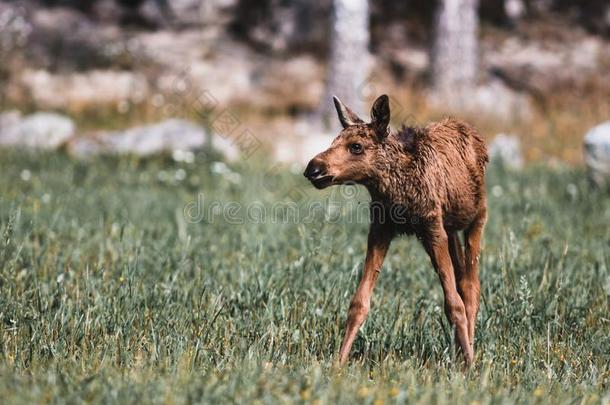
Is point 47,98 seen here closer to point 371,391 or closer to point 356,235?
point 356,235

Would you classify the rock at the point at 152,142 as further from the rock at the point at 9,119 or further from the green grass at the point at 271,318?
the green grass at the point at 271,318

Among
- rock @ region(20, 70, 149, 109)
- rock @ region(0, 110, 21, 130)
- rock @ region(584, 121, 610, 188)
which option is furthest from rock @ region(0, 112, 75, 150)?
rock @ region(584, 121, 610, 188)

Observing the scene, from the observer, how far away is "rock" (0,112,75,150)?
458 inches

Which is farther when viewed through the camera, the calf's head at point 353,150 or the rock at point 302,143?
the rock at point 302,143

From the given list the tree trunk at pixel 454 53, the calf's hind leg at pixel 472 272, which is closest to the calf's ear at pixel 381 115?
the calf's hind leg at pixel 472 272

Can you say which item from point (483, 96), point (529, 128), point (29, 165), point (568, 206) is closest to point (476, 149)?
point (568, 206)

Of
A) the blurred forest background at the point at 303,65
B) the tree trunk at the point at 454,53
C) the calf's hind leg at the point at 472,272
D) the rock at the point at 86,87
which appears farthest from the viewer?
the rock at the point at 86,87

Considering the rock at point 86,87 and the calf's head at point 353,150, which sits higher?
the rock at point 86,87

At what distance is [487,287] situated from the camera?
4.86m

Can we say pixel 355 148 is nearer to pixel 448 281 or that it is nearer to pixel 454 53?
pixel 448 281

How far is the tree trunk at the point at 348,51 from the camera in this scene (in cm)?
1288

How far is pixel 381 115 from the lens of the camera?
11.3ft

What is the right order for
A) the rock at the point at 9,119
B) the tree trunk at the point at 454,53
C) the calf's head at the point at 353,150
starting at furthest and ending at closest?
the tree trunk at the point at 454,53, the rock at the point at 9,119, the calf's head at the point at 353,150

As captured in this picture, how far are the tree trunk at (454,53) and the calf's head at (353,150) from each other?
38.1 feet
